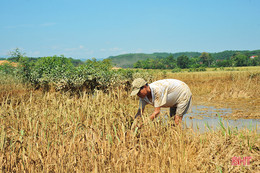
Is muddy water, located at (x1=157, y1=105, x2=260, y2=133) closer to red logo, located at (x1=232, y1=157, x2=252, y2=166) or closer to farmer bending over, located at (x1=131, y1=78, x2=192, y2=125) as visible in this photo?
farmer bending over, located at (x1=131, y1=78, x2=192, y2=125)

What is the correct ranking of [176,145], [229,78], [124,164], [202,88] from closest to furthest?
[124,164] → [176,145] → [202,88] → [229,78]

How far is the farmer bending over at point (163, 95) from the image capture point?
4010mm

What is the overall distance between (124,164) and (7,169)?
174cm

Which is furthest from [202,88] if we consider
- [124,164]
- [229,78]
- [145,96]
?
[124,164]

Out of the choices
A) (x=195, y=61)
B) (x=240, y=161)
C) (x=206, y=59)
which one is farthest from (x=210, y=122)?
(x=206, y=59)

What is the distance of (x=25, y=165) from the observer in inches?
131

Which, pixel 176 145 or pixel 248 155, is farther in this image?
pixel 176 145

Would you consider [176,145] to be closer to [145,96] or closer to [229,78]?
[145,96]

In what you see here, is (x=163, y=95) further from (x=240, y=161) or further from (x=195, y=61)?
(x=195, y=61)

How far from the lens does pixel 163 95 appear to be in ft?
13.6

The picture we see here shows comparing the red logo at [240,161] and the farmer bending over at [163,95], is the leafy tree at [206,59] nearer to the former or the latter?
the farmer bending over at [163,95]

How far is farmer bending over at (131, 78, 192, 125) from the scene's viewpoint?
4010mm

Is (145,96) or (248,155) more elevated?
(145,96)

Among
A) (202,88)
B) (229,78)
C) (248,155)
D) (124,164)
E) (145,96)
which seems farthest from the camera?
(229,78)
